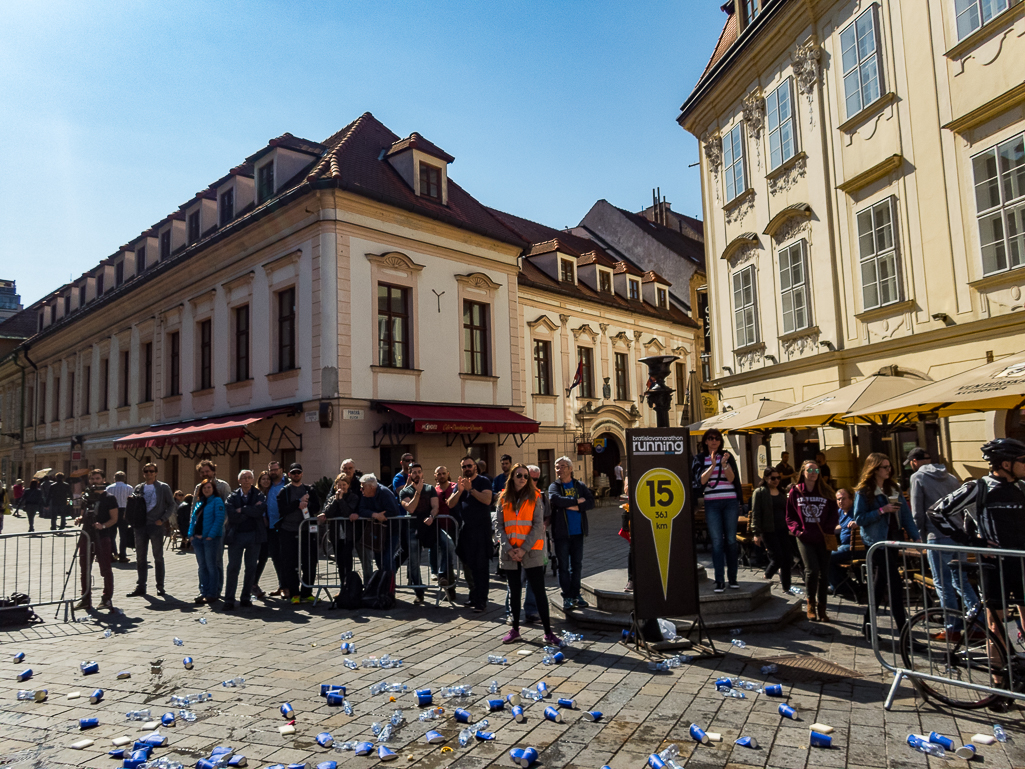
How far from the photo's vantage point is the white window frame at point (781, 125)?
1502 centimetres

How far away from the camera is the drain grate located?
5.52 meters

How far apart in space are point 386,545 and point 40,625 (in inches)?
161

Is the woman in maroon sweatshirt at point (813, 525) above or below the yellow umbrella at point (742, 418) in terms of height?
below

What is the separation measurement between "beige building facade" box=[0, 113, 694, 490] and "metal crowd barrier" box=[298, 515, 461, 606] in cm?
818

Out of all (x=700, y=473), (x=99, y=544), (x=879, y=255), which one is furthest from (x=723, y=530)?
(x=99, y=544)

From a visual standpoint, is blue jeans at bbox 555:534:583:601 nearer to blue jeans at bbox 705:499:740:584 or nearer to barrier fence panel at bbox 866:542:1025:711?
blue jeans at bbox 705:499:740:584

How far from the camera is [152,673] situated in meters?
6.16

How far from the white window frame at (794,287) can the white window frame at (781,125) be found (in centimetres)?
197

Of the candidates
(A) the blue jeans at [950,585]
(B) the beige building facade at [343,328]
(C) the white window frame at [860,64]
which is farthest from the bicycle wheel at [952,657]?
(B) the beige building facade at [343,328]

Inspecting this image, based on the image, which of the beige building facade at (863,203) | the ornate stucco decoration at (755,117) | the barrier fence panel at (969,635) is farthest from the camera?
the ornate stucco decoration at (755,117)

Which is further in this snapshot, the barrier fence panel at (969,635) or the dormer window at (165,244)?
the dormer window at (165,244)

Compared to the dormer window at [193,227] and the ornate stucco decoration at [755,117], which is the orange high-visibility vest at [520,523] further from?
the dormer window at [193,227]

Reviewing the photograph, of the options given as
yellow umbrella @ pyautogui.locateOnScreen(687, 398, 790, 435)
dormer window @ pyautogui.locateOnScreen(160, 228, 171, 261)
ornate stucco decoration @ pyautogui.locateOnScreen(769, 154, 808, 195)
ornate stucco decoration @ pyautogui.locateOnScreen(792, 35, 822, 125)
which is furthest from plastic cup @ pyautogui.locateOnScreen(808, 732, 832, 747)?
dormer window @ pyautogui.locateOnScreen(160, 228, 171, 261)

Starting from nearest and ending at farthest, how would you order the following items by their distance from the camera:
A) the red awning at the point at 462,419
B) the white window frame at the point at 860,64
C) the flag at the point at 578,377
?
1. the white window frame at the point at 860,64
2. the red awning at the point at 462,419
3. the flag at the point at 578,377
